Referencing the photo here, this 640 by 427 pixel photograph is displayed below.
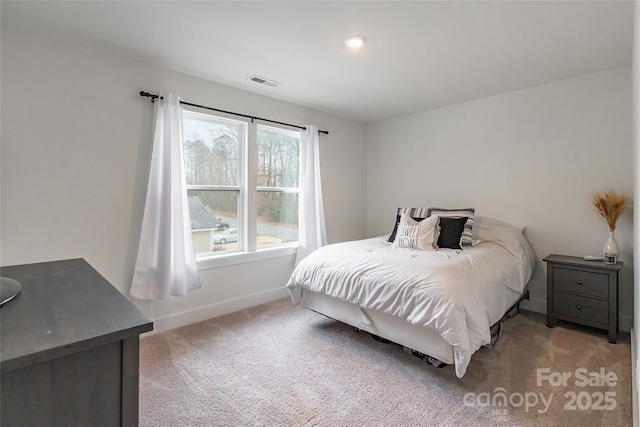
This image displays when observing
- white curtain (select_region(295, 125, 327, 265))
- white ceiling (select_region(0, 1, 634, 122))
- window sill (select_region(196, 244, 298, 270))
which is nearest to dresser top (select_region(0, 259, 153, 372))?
white ceiling (select_region(0, 1, 634, 122))

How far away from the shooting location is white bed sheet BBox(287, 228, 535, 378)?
1.84 metres

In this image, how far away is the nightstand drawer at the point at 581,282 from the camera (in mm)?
2539

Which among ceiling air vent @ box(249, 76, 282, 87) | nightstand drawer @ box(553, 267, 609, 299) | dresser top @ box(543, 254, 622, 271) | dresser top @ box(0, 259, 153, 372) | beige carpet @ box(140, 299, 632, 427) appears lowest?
beige carpet @ box(140, 299, 632, 427)

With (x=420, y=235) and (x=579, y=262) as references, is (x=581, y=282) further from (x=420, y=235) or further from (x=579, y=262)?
(x=420, y=235)

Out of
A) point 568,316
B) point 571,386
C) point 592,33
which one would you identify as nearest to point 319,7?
point 592,33

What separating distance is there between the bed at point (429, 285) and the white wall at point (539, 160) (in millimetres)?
344

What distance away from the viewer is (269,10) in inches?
74.8

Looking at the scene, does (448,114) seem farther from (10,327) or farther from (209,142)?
(10,327)

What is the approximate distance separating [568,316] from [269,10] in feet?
11.2

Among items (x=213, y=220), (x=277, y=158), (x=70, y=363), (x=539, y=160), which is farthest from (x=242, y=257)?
(x=539, y=160)

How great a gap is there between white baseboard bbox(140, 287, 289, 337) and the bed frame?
0.76 m

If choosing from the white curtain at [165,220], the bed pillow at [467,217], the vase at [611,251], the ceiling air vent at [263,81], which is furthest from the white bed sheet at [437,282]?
the ceiling air vent at [263,81]

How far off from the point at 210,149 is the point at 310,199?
50.3 inches

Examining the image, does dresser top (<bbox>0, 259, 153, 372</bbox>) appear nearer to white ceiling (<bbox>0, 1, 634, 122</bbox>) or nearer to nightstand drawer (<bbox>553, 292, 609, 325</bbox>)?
white ceiling (<bbox>0, 1, 634, 122</bbox>)
